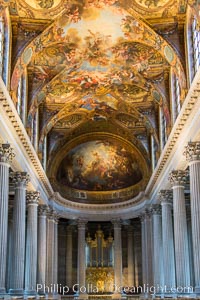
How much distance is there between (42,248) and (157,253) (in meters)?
9.75

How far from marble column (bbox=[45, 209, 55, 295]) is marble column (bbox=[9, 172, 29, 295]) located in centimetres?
1246

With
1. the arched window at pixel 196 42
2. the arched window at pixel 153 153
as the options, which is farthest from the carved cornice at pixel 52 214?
the arched window at pixel 196 42

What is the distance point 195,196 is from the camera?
26047 millimetres

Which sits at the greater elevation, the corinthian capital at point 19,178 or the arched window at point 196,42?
the arched window at point 196,42

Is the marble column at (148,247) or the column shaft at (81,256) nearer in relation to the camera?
the marble column at (148,247)

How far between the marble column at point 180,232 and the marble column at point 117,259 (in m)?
18.0

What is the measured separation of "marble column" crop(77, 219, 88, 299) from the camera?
47.6m

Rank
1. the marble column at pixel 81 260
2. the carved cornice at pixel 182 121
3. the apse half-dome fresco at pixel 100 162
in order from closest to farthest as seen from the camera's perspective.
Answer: the carved cornice at pixel 182 121
the marble column at pixel 81 260
the apse half-dome fresco at pixel 100 162

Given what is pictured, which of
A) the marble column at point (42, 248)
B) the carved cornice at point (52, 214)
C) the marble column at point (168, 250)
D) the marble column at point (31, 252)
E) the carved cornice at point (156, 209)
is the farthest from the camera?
the carved cornice at point (52, 214)

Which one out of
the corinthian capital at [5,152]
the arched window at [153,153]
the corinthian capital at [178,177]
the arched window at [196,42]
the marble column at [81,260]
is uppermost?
the arched window at [196,42]

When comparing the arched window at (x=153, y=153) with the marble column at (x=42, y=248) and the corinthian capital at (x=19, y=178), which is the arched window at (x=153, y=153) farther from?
the corinthian capital at (x=19, y=178)

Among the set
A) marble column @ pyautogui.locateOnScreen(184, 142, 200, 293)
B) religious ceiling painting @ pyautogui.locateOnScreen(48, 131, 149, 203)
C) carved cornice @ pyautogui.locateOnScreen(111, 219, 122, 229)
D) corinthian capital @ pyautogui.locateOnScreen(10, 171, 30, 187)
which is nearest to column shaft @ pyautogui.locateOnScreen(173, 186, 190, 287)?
marble column @ pyautogui.locateOnScreen(184, 142, 200, 293)

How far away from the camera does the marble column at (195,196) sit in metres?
25.4

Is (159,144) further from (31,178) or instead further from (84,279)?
(84,279)
